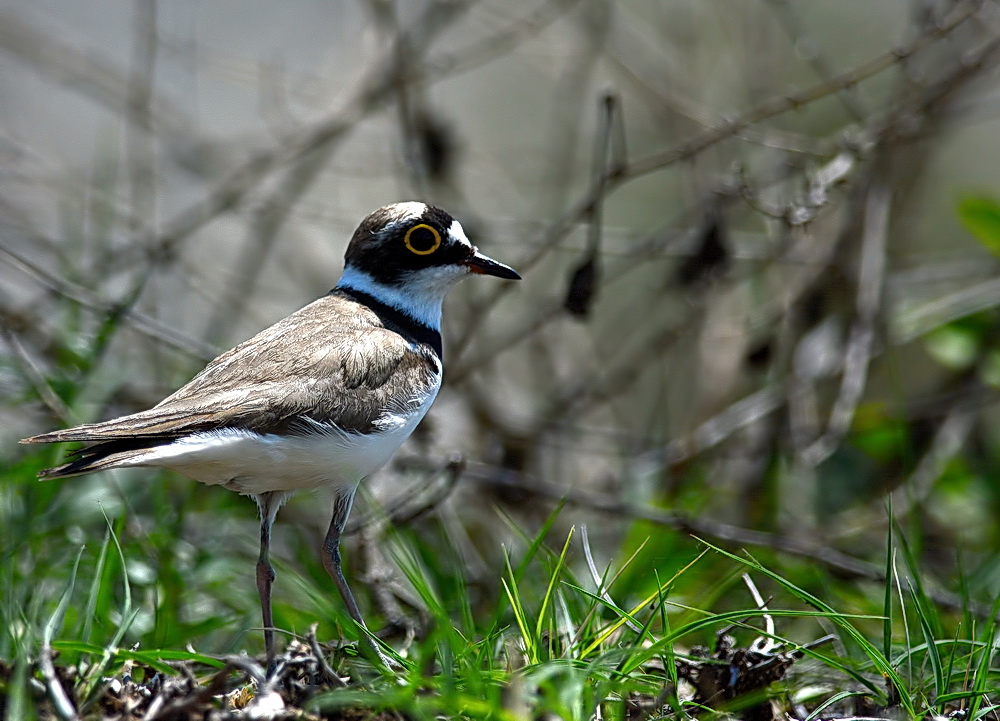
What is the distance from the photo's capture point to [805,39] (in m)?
6.44

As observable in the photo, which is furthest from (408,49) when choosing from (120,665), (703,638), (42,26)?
(120,665)

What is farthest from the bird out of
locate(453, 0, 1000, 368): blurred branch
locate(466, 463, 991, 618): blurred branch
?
locate(466, 463, 991, 618): blurred branch

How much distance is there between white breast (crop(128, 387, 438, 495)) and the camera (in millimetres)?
3666

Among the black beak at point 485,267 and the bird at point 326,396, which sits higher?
the black beak at point 485,267

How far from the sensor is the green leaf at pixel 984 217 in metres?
5.58

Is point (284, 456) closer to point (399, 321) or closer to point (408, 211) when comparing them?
point (399, 321)

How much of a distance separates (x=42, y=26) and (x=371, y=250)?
5103 mm

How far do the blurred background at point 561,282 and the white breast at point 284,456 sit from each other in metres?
0.36

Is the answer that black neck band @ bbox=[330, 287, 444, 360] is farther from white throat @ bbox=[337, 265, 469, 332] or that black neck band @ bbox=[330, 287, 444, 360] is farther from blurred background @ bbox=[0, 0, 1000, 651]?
blurred background @ bbox=[0, 0, 1000, 651]

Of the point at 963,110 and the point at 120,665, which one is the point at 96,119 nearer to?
the point at 963,110

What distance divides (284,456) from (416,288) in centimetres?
124

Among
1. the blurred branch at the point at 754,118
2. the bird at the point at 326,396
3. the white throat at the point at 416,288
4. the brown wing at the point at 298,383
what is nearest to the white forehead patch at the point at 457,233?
the bird at the point at 326,396

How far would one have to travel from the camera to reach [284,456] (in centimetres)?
391

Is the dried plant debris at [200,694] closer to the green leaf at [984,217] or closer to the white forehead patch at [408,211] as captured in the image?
the white forehead patch at [408,211]
